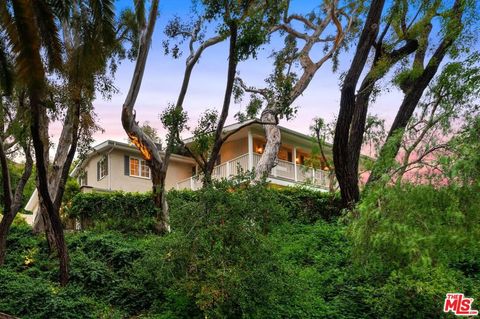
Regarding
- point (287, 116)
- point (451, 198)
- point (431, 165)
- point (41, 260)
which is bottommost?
point (41, 260)

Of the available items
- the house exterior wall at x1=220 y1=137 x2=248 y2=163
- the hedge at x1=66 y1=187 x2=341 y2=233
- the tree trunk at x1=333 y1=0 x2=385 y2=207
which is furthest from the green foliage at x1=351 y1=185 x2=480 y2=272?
the house exterior wall at x1=220 y1=137 x2=248 y2=163

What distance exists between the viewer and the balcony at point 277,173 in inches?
928

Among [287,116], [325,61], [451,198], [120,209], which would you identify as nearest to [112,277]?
[287,116]

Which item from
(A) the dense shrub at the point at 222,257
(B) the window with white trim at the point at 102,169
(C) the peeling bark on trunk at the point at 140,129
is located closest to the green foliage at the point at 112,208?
(C) the peeling bark on trunk at the point at 140,129

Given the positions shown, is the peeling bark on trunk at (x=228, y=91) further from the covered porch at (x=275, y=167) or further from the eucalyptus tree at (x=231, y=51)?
the covered porch at (x=275, y=167)

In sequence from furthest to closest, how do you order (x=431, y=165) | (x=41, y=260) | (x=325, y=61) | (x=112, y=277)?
(x=325, y=61)
(x=41, y=260)
(x=112, y=277)
(x=431, y=165)

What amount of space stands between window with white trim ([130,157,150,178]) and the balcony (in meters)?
2.18

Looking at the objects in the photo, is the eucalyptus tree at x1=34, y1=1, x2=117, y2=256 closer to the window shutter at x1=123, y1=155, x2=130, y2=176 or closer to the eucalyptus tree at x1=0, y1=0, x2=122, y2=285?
the eucalyptus tree at x1=0, y1=0, x2=122, y2=285

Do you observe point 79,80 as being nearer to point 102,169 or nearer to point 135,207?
point 135,207

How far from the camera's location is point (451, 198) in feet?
17.9

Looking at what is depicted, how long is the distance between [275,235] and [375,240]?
334 cm

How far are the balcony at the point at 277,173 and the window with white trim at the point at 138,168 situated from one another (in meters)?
2.18

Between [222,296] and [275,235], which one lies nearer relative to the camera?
[222,296]

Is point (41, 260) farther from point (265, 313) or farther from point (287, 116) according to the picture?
point (287, 116)
